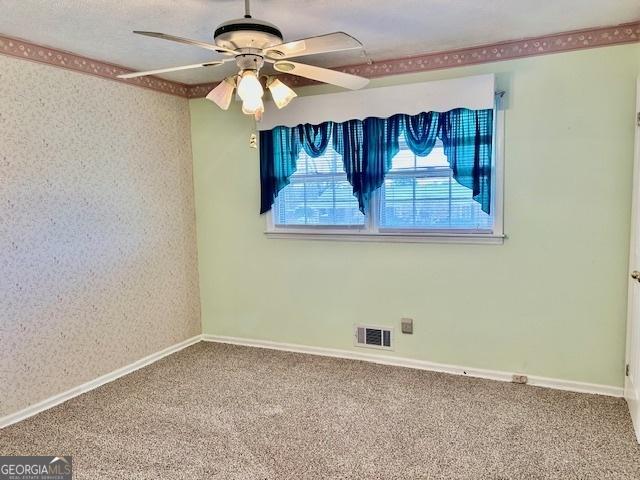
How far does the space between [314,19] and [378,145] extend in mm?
1104

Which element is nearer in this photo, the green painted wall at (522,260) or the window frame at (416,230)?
the green painted wall at (522,260)

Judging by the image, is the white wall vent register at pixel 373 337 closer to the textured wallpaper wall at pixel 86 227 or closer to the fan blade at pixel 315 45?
the textured wallpaper wall at pixel 86 227

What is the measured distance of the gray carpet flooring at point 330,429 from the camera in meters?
2.20

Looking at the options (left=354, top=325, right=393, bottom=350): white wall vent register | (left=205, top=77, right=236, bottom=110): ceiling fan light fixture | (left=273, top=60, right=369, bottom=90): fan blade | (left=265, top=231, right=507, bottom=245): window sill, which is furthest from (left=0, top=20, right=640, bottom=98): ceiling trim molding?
(left=354, top=325, right=393, bottom=350): white wall vent register

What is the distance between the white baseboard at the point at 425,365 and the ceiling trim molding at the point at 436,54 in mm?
2152

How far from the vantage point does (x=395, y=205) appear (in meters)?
3.40

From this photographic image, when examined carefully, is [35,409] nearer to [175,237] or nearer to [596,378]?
[175,237]

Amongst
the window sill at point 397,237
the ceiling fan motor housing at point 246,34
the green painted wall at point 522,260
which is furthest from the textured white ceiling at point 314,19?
the window sill at point 397,237

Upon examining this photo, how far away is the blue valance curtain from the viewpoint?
10.0ft

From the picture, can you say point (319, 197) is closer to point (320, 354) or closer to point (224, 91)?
point (320, 354)

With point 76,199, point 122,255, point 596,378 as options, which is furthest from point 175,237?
point 596,378

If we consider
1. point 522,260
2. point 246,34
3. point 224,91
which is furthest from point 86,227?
point 522,260

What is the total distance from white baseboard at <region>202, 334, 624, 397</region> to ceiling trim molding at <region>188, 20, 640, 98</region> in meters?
2.15

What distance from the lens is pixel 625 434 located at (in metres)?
2.44
